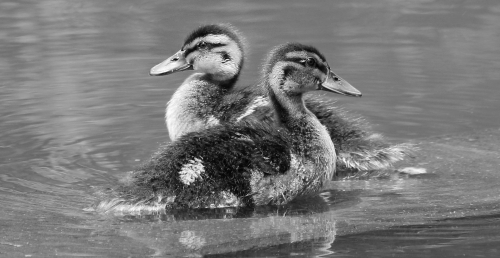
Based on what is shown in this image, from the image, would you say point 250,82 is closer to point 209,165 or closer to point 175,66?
point 175,66

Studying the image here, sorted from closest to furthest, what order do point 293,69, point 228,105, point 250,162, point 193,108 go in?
point 250,162 < point 293,69 < point 228,105 < point 193,108

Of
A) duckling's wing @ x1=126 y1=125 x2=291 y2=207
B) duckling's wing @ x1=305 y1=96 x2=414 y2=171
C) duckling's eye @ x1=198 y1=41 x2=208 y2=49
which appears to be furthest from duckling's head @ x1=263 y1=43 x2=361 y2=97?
duckling's eye @ x1=198 y1=41 x2=208 y2=49

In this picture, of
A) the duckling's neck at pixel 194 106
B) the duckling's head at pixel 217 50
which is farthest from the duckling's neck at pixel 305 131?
the duckling's head at pixel 217 50

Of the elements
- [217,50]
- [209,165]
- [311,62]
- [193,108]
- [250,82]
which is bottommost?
[250,82]

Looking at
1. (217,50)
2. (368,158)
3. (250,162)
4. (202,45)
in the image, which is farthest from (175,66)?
(250,162)

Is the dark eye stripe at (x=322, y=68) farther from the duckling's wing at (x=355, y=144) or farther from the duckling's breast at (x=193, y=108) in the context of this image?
the duckling's breast at (x=193, y=108)

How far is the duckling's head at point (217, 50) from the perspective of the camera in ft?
24.6

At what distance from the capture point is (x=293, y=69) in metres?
6.56

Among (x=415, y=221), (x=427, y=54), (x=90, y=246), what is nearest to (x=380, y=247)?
(x=415, y=221)

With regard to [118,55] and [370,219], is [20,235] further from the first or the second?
[118,55]

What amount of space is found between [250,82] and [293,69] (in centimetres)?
243

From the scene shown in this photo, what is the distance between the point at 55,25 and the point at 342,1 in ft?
11.7

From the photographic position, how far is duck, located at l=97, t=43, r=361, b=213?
573 cm

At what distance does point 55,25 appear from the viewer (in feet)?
36.4
